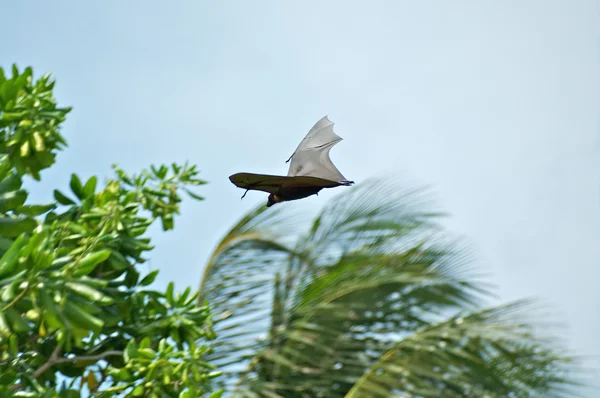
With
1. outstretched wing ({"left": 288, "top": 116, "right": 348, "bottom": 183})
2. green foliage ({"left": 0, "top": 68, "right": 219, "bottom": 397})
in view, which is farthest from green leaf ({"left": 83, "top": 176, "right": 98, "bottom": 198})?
outstretched wing ({"left": 288, "top": 116, "right": 348, "bottom": 183})

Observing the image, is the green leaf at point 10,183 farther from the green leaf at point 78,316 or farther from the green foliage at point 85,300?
the green leaf at point 78,316

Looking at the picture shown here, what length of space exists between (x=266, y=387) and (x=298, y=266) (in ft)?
3.82

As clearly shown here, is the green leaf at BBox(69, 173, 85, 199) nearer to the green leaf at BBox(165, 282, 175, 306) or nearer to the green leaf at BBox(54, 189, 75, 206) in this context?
the green leaf at BBox(54, 189, 75, 206)

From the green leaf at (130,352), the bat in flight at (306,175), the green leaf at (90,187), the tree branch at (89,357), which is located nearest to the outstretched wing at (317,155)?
the bat in flight at (306,175)

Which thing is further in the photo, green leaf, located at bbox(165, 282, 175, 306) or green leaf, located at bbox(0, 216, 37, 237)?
green leaf, located at bbox(165, 282, 175, 306)

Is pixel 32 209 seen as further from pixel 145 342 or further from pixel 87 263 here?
pixel 87 263

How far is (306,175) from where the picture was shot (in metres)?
1.70

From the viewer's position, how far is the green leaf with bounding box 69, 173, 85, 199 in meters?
4.07

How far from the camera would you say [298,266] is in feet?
22.6

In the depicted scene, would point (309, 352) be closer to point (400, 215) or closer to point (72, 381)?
point (400, 215)

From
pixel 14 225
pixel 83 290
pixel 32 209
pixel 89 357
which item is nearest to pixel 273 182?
pixel 83 290

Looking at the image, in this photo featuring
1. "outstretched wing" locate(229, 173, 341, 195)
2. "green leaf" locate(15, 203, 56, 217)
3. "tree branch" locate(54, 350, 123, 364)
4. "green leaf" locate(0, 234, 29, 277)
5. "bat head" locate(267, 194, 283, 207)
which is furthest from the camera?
"tree branch" locate(54, 350, 123, 364)

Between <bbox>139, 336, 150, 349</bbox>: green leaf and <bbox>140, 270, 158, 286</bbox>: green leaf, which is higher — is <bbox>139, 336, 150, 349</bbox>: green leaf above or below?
below

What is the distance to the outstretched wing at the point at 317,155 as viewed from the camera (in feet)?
5.73
